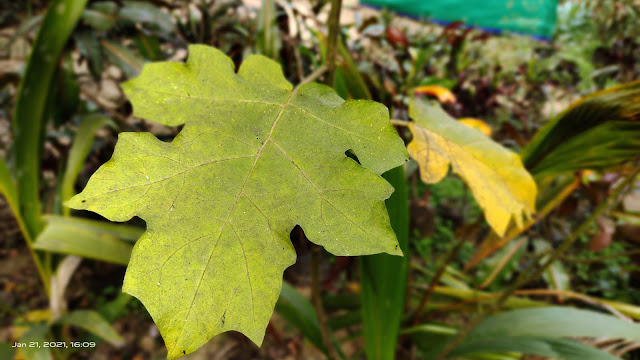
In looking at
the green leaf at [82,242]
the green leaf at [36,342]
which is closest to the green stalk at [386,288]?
the green leaf at [82,242]

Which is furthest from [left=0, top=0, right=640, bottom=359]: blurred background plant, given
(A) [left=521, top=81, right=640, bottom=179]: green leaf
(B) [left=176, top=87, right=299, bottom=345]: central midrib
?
(B) [left=176, top=87, right=299, bottom=345]: central midrib

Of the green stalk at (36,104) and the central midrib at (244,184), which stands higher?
the central midrib at (244,184)

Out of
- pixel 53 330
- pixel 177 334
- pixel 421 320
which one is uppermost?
pixel 177 334

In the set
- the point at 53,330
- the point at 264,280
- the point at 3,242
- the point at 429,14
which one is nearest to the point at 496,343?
the point at 264,280

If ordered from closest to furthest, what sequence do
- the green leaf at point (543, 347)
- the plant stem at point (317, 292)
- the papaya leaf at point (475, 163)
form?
1. the papaya leaf at point (475, 163)
2. the plant stem at point (317, 292)
3. the green leaf at point (543, 347)

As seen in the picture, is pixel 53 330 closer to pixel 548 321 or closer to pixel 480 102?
pixel 548 321

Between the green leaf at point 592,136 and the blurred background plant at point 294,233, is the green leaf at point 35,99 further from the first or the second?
the green leaf at point 592,136
